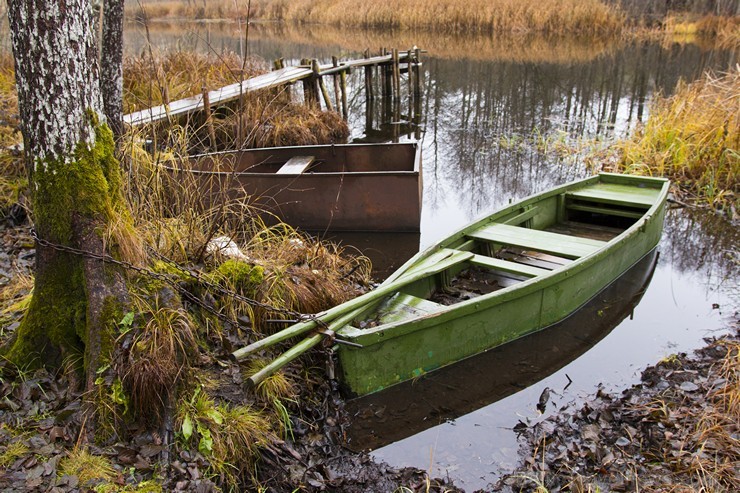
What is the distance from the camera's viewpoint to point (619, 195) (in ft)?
25.5

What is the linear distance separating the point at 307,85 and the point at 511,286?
9.92m

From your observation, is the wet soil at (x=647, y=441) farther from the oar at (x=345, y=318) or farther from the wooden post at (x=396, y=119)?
the wooden post at (x=396, y=119)

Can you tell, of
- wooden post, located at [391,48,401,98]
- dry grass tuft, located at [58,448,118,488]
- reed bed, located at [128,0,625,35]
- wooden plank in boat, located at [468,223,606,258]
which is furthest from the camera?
reed bed, located at [128,0,625,35]

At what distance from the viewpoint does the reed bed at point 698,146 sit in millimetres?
9008

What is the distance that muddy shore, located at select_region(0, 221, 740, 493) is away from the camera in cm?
328

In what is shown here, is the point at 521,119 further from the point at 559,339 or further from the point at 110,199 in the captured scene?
the point at 110,199

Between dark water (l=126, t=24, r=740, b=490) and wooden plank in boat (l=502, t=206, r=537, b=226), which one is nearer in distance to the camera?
dark water (l=126, t=24, r=740, b=490)

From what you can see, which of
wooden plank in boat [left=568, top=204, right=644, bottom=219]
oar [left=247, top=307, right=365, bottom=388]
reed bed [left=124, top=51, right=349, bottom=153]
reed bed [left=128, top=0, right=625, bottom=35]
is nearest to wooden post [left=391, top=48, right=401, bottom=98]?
reed bed [left=124, top=51, right=349, bottom=153]

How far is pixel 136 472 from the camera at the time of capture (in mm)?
3268

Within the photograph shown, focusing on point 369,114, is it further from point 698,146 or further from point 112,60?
point 112,60

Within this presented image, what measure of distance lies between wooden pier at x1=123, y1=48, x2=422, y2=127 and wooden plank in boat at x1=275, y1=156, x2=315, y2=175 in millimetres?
1170

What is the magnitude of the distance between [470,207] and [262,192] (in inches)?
144

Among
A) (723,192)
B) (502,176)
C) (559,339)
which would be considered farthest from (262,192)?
(723,192)

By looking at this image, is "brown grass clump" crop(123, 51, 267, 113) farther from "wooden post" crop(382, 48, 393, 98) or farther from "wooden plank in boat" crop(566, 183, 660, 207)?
"wooden plank in boat" crop(566, 183, 660, 207)
